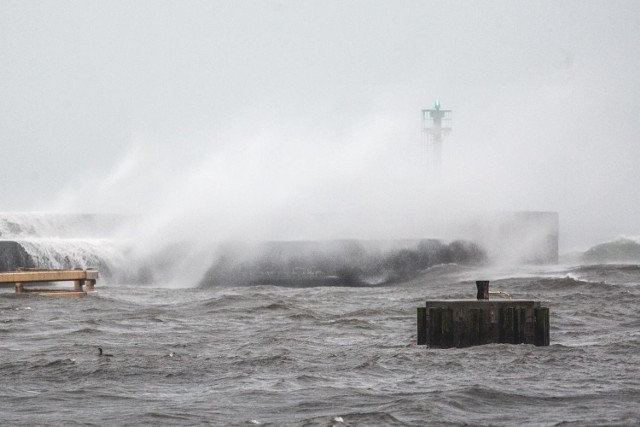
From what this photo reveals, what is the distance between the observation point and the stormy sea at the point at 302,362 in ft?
41.3

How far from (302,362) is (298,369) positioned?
2.18ft

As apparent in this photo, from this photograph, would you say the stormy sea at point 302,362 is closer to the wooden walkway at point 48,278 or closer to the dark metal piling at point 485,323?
the dark metal piling at point 485,323

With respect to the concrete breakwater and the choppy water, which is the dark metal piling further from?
the concrete breakwater

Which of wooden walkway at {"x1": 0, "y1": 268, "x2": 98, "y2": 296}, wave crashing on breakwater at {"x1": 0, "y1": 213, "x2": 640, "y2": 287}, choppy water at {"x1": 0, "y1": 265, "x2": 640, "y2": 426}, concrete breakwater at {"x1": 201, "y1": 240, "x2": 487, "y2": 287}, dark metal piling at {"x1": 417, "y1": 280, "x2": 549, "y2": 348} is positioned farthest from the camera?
concrete breakwater at {"x1": 201, "y1": 240, "x2": 487, "y2": 287}

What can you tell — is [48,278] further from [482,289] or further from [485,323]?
[485,323]

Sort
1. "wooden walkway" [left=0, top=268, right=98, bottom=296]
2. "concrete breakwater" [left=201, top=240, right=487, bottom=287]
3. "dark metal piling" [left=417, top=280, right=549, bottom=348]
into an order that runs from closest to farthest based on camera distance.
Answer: "dark metal piling" [left=417, top=280, right=549, bottom=348] → "wooden walkway" [left=0, top=268, right=98, bottom=296] → "concrete breakwater" [left=201, top=240, right=487, bottom=287]

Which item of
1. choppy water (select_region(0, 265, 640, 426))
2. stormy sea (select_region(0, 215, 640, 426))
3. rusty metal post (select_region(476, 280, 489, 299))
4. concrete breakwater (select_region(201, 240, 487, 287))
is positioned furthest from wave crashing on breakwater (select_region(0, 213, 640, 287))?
rusty metal post (select_region(476, 280, 489, 299))

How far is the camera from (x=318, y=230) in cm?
4631

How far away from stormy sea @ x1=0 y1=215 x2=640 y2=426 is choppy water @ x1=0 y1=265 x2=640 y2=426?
1.2 inches

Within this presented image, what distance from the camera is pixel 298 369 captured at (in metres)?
15.8

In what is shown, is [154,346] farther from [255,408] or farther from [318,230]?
[318,230]

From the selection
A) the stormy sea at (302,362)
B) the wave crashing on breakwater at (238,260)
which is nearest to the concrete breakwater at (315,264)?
the wave crashing on breakwater at (238,260)

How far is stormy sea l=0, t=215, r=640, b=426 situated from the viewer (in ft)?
41.3

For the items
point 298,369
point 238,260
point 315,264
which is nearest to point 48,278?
point 238,260
